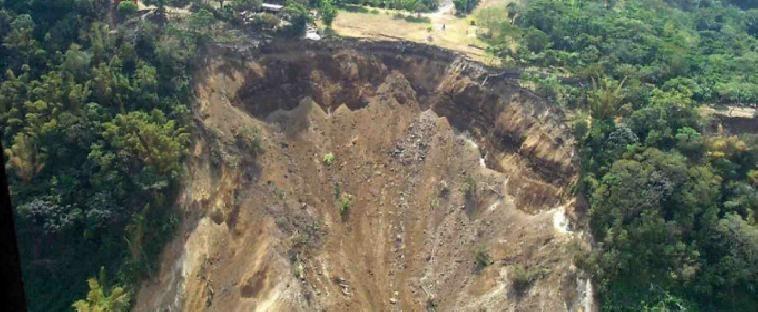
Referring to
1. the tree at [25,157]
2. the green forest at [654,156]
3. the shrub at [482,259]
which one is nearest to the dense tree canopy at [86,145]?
the tree at [25,157]

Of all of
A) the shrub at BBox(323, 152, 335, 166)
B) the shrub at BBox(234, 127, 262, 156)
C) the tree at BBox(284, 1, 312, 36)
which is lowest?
the shrub at BBox(323, 152, 335, 166)

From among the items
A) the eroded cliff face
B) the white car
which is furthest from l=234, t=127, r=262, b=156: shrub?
the white car

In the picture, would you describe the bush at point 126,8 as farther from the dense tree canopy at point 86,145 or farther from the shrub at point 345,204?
the shrub at point 345,204

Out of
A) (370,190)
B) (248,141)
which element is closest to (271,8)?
(248,141)

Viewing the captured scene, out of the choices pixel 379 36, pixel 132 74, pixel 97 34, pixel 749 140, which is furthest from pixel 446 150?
pixel 97 34

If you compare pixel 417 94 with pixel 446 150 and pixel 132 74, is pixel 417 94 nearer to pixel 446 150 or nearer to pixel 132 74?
pixel 446 150

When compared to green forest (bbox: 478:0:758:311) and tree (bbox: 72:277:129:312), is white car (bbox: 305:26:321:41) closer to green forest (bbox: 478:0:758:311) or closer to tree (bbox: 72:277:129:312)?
green forest (bbox: 478:0:758:311)
